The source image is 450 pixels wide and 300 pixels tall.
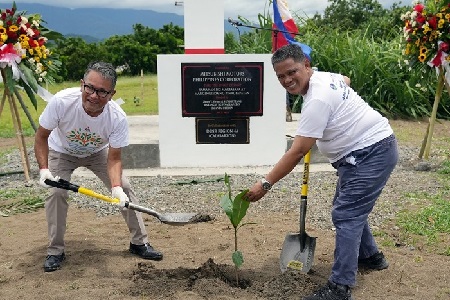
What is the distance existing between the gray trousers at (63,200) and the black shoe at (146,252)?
0.04 metres

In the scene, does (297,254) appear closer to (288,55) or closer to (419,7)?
(288,55)

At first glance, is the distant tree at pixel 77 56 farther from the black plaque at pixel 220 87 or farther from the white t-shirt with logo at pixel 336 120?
the white t-shirt with logo at pixel 336 120

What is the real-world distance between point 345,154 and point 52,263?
236 cm

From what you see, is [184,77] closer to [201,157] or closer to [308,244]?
[201,157]

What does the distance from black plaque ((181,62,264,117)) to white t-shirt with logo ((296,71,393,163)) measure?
4.20 meters

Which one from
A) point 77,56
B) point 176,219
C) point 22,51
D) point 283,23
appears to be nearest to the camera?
point 176,219

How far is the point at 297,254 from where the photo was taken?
15.4 ft

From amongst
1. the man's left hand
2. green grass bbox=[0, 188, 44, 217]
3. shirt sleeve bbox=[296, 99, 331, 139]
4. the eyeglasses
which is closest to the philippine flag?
green grass bbox=[0, 188, 44, 217]

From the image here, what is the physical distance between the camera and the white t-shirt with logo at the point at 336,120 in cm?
384

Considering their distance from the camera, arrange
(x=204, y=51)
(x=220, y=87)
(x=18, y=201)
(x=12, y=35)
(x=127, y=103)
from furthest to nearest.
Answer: (x=127, y=103) < (x=204, y=51) < (x=220, y=87) < (x=12, y=35) < (x=18, y=201)

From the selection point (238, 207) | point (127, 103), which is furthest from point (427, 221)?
point (127, 103)

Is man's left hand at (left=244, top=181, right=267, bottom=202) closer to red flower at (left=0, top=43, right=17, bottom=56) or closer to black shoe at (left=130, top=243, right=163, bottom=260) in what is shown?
black shoe at (left=130, top=243, right=163, bottom=260)

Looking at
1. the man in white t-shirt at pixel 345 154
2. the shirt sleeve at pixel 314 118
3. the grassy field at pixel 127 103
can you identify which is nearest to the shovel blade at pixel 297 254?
the man in white t-shirt at pixel 345 154

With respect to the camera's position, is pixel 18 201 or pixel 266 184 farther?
pixel 18 201
